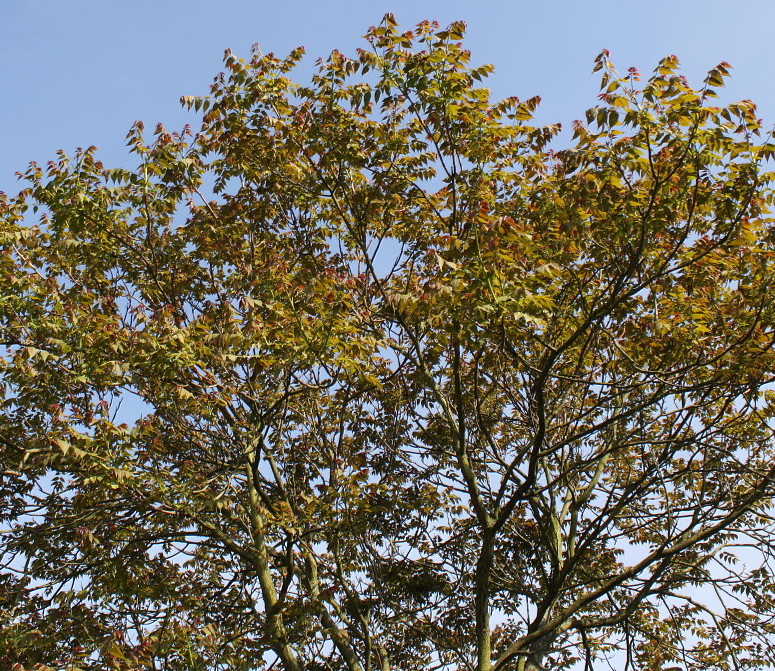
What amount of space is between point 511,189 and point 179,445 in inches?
210

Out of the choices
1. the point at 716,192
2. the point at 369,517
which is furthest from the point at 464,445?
the point at 716,192

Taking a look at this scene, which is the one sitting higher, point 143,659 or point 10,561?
point 10,561

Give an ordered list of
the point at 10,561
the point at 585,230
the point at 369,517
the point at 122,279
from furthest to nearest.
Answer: the point at 122,279, the point at 369,517, the point at 10,561, the point at 585,230

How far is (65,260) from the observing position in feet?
34.2

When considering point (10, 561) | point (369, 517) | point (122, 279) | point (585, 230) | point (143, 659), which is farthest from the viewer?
point (122, 279)

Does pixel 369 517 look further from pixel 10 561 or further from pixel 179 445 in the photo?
pixel 10 561

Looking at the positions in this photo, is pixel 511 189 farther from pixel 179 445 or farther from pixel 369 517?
pixel 179 445

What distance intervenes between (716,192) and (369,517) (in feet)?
18.2

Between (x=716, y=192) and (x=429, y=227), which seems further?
(x=429, y=227)

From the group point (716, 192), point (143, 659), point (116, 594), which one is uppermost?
point (716, 192)

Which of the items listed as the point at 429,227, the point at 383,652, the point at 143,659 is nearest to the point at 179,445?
the point at 143,659

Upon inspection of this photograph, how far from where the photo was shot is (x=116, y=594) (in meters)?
8.89

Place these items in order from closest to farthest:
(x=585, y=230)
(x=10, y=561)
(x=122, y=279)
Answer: (x=585, y=230) < (x=10, y=561) < (x=122, y=279)

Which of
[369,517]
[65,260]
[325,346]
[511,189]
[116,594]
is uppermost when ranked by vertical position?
[65,260]
